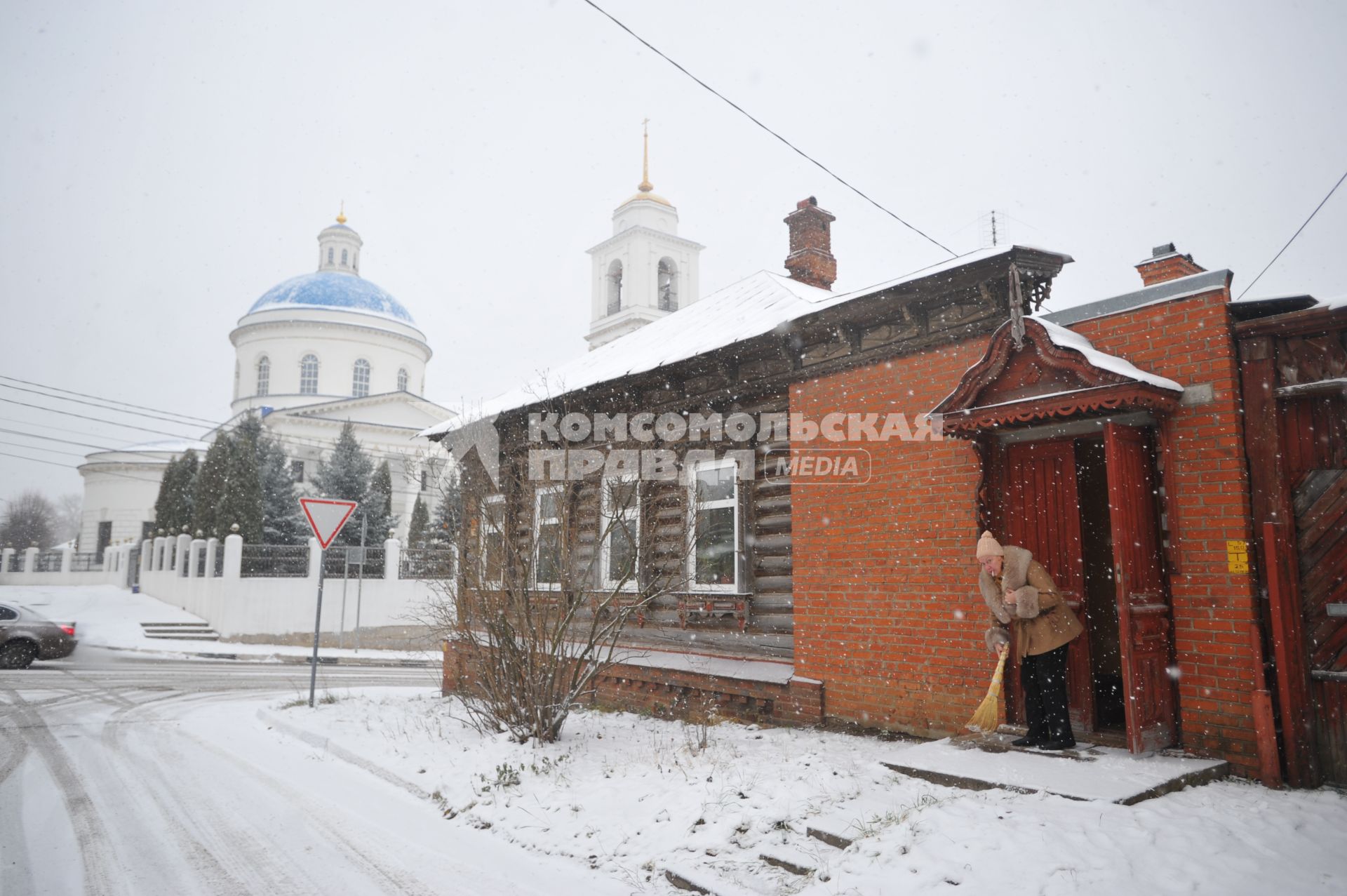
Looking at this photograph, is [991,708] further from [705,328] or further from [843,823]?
[705,328]

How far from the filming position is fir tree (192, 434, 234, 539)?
29.4 m

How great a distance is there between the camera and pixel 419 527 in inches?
1412

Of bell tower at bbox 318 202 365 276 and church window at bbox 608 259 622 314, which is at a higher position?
bell tower at bbox 318 202 365 276

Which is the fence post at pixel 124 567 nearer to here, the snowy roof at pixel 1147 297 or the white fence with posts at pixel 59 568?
the white fence with posts at pixel 59 568

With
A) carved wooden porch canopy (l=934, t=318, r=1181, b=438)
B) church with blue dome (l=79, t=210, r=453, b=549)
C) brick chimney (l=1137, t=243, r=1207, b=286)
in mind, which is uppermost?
church with blue dome (l=79, t=210, r=453, b=549)

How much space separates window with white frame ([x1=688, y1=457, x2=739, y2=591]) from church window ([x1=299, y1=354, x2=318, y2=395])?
1651 inches

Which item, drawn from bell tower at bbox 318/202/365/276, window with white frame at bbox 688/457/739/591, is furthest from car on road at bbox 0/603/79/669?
Result: bell tower at bbox 318/202/365/276

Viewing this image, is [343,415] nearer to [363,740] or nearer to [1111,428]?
[363,740]

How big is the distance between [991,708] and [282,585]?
2443 cm

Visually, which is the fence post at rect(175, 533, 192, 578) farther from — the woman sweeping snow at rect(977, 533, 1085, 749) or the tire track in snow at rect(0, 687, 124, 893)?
the woman sweeping snow at rect(977, 533, 1085, 749)

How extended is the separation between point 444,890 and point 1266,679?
531 centimetres

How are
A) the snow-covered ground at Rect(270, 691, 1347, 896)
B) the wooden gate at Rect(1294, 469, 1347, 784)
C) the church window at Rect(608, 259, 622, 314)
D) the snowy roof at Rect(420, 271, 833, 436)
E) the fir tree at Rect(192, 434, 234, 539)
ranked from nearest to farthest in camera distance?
the snow-covered ground at Rect(270, 691, 1347, 896) → the wooden gate at Rect(1294, 469, 1347, 784) → the snowy roof at Rect(420, 271, 833, 436) → the fir tree at Rect(192, 434, 234, 539) → the church window at Rect(608, 259, 622, 314)

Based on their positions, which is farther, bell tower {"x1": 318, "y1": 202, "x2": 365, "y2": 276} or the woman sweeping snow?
bell tower {"x1": 318, "y1": 202, "x2": 365, "y2": 276}

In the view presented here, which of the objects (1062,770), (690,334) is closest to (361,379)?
(690,334)
